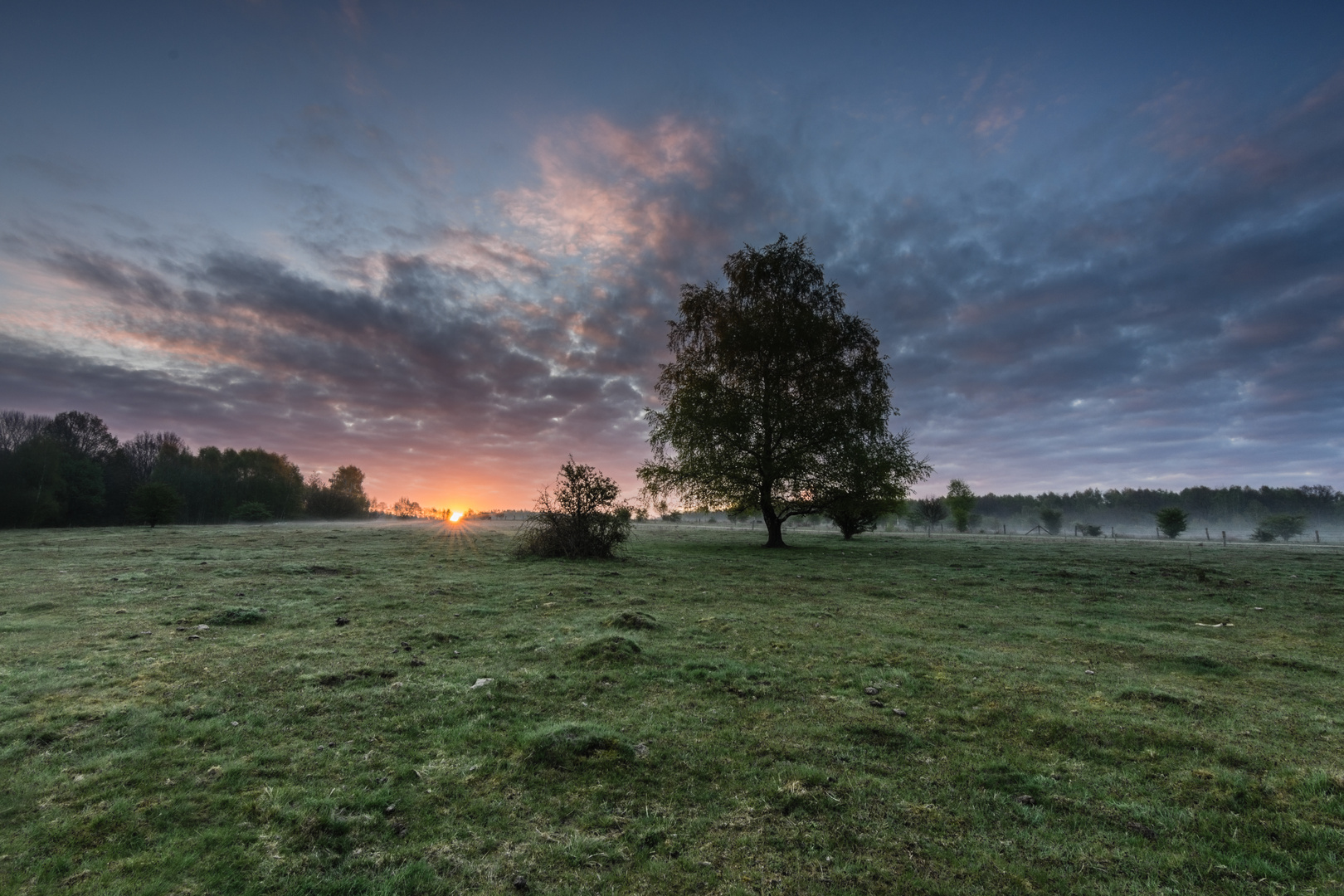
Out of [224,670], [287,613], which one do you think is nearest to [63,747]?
[224,670]

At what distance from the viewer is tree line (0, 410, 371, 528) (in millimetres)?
58438

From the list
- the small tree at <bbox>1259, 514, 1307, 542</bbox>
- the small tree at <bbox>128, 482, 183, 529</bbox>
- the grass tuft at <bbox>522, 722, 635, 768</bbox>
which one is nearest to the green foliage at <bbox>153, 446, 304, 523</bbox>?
the small tree at <bbox>128, 482, 183, 529</bbox>

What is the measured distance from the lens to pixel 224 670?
7.38m

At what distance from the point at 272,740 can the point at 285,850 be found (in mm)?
2187

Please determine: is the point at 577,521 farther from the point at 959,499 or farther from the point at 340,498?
the point at 340,498

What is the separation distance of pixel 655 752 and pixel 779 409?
2791cm

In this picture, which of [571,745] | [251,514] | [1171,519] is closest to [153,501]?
[251,514]

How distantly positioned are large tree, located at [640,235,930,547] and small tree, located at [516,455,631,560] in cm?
883

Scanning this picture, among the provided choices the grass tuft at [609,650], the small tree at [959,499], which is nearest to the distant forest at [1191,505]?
the small tree at [959,499]

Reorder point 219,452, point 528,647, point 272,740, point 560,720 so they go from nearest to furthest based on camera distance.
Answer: point 272,740 → point 560,720 → point 528,647 → point 219,452

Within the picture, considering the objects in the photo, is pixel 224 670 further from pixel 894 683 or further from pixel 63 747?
pixel 894 683

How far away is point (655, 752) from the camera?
5254 millimetres

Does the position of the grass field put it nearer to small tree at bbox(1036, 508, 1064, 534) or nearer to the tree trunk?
the tree trunk

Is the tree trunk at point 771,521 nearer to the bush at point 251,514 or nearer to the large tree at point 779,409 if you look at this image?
the large tree at point 779,409
